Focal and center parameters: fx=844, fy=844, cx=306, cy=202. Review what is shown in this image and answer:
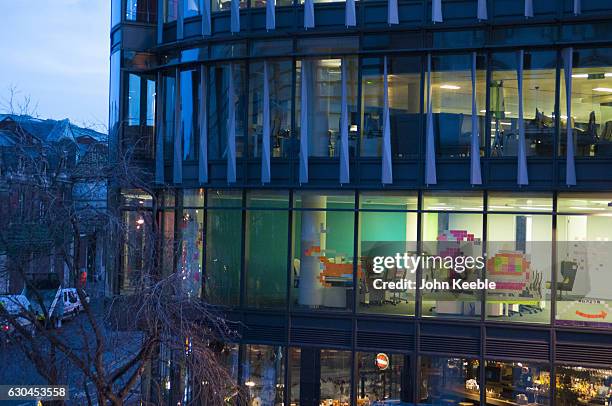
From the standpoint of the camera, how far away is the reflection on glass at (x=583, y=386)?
18.6 meters

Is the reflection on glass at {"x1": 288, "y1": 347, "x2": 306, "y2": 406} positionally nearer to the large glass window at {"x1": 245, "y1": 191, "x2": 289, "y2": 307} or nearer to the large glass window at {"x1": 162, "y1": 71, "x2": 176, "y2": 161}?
the large glass window at {"x1": 245, "y1": 191, "x2": 289, "y2": 307}

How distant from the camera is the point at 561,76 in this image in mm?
19031

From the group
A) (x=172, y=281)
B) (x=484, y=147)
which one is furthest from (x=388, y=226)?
(x=172, y=281)

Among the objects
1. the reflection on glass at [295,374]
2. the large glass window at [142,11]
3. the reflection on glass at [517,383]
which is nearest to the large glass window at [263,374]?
the reflection on glass at [295,374]

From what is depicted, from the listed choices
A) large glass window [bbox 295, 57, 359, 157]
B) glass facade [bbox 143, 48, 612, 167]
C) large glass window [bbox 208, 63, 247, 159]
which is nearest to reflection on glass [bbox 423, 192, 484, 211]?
glass facade [bbox 143, 48, 612, 167]

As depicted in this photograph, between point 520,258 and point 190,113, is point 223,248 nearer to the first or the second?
point 190,113

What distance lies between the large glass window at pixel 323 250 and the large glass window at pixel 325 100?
121cm

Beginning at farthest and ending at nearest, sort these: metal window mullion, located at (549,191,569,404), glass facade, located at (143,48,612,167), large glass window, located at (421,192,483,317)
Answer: large glass window, located at (421,192,483,317) → glass facade, located at (143,48,612,167) → metal window mullion, located at (549,191,569,404)

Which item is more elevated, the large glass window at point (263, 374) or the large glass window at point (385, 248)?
the large glass window at point (385, 248)

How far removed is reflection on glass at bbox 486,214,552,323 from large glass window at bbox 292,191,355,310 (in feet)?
11.0

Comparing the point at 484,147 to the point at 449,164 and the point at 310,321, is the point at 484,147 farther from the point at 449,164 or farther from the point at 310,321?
the point at 310,321

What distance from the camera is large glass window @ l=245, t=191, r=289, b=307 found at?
20922mm

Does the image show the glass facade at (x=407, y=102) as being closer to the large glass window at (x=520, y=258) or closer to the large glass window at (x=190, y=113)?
the large glass window at (x=190, y=113)

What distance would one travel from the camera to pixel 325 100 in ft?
67.9
